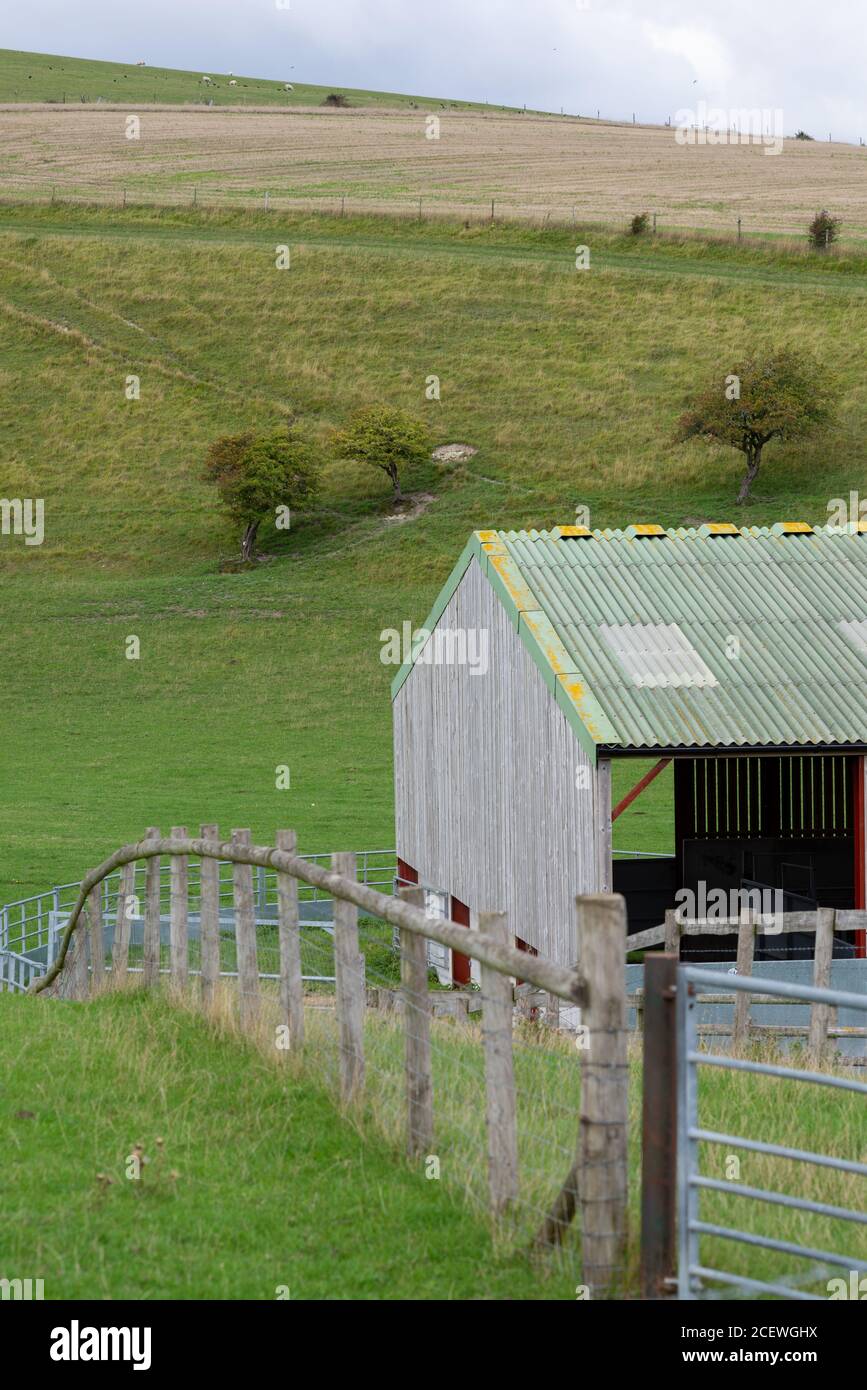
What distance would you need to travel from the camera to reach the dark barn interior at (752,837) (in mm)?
21094

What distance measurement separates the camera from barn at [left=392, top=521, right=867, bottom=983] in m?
16.2

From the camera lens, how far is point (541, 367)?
232ft

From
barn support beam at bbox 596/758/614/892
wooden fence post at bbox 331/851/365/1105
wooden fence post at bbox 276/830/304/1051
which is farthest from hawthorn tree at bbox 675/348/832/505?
wooden fence post at bbox 331/851/365/1105

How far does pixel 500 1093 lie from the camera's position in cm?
641

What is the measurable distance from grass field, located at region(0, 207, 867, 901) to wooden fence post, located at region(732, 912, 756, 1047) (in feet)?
54.5

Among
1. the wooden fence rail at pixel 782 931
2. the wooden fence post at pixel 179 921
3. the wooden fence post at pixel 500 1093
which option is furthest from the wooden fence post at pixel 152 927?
the wooden fence post at pixel 500 1093

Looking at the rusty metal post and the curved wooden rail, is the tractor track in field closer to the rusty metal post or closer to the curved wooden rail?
the curved wooden rail

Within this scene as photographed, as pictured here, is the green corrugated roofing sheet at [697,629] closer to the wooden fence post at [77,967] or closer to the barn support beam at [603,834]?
the barn support beam at [603,834]

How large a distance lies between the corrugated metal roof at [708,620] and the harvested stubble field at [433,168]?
228 ft

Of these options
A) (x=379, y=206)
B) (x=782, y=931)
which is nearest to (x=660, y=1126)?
(x=782, y=931)

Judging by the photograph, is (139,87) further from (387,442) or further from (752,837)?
(752,837)

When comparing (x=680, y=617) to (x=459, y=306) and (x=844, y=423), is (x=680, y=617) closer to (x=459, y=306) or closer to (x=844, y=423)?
(x=844, y=423)

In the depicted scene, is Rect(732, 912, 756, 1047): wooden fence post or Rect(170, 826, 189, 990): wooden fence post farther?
Rect(732, 912, 756, 1047): wooden fence post
